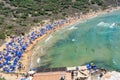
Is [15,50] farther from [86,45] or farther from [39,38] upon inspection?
[86,45]

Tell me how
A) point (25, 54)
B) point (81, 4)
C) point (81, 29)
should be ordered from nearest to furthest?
point (25, 54) → point (81, 29) → point (81, 4)

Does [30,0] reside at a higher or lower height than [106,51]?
higher

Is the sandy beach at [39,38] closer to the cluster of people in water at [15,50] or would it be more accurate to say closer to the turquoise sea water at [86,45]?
Result: the cluster of people in water at [15,50]

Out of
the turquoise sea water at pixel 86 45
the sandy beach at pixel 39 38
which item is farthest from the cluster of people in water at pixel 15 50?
the turquoise sea water at pixel 86 45

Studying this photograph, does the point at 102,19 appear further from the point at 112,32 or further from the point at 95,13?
the point at 112,32

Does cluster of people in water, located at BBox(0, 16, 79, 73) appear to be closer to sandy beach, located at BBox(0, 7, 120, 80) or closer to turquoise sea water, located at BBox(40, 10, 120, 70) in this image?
sandy beach, located at BBox(0, 7, 120, 80)

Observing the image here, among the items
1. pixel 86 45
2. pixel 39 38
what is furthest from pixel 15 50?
pixel 86 45

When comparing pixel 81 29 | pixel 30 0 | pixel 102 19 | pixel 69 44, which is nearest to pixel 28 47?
pixel 69 44
